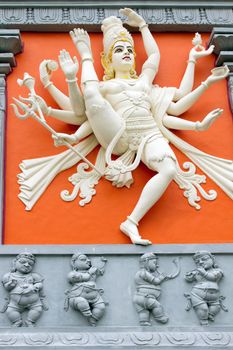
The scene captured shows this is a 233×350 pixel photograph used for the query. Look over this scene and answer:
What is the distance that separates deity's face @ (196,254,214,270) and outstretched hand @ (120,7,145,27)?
2.96 metres

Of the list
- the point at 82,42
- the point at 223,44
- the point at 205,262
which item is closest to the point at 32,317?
the point at 205,262

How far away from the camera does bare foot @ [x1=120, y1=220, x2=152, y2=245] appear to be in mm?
7938

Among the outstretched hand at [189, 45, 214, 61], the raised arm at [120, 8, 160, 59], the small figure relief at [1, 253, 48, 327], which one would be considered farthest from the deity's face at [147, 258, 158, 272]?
the outstretched hand at [189, 45, 214, 61]

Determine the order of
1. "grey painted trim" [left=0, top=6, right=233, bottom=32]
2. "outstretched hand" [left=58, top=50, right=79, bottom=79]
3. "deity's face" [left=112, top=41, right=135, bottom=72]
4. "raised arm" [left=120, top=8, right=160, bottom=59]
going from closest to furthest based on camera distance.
A: "outstretched hand" [left=58, top=50, right=79, bottom=79] → "deity's face" [left=112, top=41, right=135, bottom=72] → "raised arm" [left=120, top=8, right=160, bottom=59] → "grey painted trim" [left=0, top=6, right=233, bottom=32]

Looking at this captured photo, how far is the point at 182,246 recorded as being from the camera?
791 centimetres

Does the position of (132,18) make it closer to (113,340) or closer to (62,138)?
(62,138)

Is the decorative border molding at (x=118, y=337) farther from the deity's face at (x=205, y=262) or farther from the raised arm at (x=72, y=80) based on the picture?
→ the raised arm at (x=72, y=80)

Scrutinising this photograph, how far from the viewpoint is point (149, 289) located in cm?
758

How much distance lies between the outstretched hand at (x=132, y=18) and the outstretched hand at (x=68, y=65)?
0.98 meters

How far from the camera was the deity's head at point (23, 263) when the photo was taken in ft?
24.9

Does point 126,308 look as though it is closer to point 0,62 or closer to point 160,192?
point 160,192

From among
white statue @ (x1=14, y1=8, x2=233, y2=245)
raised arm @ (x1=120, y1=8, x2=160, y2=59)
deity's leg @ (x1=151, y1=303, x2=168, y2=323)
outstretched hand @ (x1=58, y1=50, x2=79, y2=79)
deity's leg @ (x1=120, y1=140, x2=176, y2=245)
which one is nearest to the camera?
deity's leg @ (x1=151, y1=303, x2=168, y2=323)

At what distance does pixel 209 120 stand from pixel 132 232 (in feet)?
4.72

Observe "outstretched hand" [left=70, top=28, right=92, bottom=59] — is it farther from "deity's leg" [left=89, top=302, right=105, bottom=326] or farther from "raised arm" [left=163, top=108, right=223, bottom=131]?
"deity's leg" [left=89, top=302, right=105, bottom=326]
